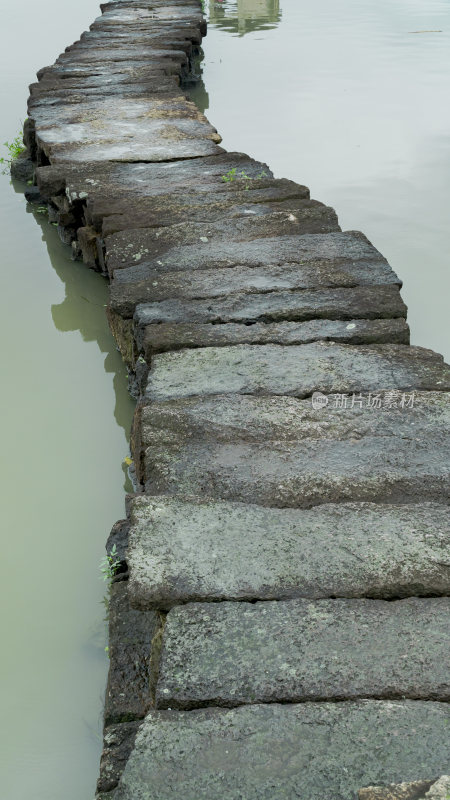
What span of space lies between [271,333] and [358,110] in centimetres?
579

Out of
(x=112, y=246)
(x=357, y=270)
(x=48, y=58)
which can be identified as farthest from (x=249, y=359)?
(x=48, y=58)

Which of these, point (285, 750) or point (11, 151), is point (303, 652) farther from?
point (11, 151)

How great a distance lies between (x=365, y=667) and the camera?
1.99m

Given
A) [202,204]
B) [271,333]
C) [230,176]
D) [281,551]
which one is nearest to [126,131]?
[230,176]

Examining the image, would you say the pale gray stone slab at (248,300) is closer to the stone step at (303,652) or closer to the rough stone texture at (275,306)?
the rough stone texture at (275,306)

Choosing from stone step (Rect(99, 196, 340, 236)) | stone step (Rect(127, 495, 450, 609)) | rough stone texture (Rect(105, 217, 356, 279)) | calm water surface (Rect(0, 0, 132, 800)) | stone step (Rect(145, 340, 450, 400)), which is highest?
stone step (Rect(99, 196, 340, 236))

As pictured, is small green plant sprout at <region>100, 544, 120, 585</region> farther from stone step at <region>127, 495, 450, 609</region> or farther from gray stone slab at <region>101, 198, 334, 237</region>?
gray stone slab at <region>101, 198, 334, 237</region>

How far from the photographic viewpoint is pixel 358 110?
27.9ft

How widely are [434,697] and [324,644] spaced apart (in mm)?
→ 293

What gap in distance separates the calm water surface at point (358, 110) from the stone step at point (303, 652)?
2631 mm

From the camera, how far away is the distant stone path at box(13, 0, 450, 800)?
1821 mm

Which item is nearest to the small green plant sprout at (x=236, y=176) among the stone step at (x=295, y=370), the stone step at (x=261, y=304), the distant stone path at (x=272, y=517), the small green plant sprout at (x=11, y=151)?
the distant stone path at (x=272, y=517)

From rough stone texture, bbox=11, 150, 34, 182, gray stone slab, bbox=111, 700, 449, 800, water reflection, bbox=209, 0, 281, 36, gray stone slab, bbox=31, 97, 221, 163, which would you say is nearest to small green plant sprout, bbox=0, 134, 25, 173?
rough stone texture, bbox=11, 150, 34, 182

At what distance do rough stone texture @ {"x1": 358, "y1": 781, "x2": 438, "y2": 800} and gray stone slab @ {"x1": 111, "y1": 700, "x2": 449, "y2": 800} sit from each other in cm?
16
